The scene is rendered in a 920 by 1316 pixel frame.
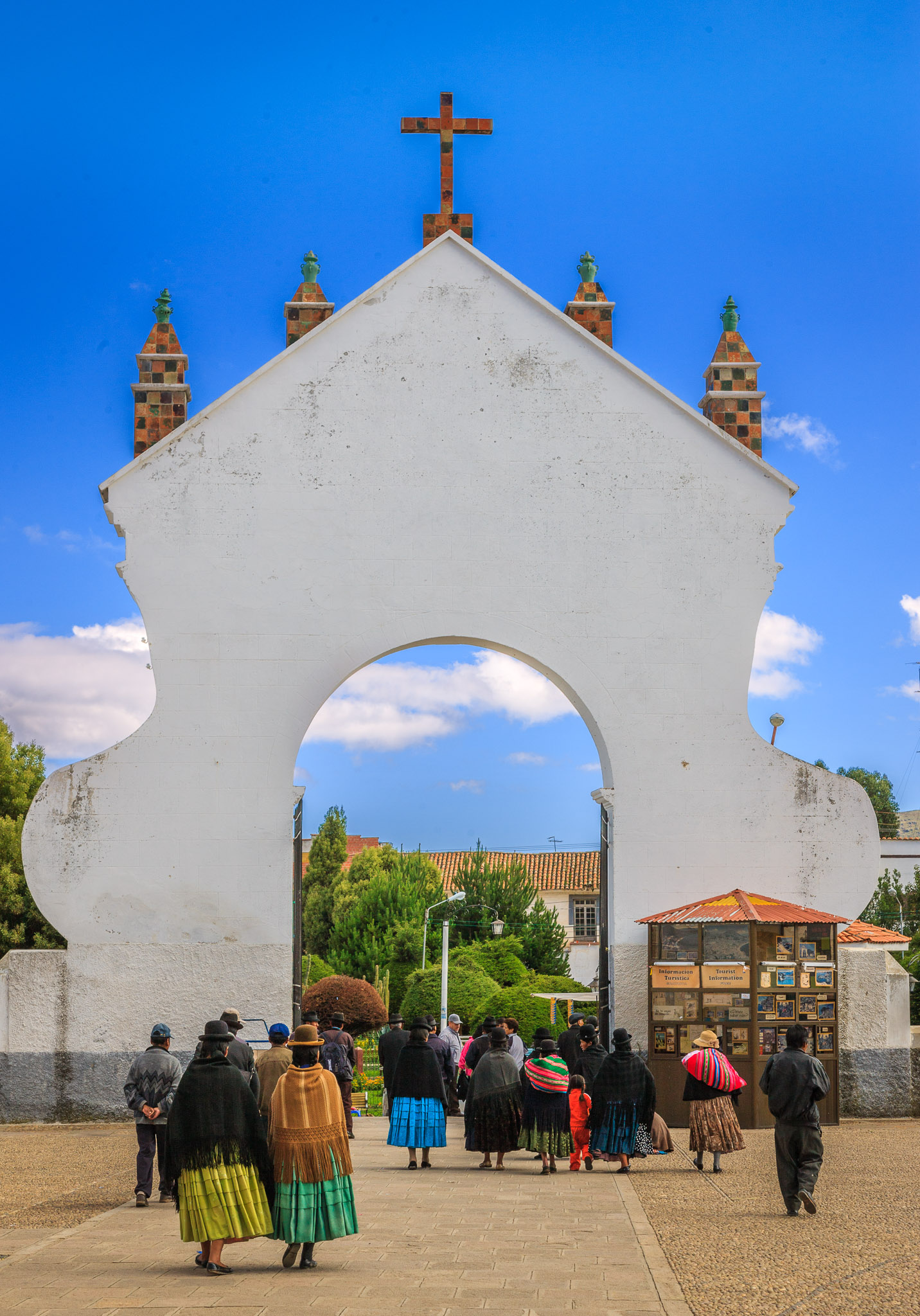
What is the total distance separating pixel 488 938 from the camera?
45.2 metres

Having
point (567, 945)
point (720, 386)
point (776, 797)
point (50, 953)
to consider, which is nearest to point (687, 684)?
point (776, 797)

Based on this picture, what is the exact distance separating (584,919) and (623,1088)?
46654 mm

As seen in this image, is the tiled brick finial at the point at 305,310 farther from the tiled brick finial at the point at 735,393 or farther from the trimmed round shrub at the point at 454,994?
the trimmed round shrub at the point at 454,994

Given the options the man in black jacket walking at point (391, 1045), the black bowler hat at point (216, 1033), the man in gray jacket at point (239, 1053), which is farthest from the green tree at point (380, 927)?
the black bowler hat at point (216, 1033)

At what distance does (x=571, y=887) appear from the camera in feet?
197

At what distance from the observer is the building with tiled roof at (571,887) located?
53719 millimetres

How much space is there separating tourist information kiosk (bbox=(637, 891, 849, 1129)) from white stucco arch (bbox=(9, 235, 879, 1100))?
1.08 meters

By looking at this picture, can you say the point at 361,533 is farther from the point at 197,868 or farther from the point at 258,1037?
the point at 258,1037

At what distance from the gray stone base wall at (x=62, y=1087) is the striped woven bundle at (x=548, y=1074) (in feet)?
15.4

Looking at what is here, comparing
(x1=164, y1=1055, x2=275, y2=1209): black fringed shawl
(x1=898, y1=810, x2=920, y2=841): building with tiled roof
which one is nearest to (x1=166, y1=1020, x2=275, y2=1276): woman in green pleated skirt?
(x1=164, y1=1055, x2=275, y2=1209): black fringed shawl

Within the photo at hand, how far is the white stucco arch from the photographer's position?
16094mm

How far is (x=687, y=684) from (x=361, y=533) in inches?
177

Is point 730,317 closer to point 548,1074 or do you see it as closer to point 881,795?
point 548,1074

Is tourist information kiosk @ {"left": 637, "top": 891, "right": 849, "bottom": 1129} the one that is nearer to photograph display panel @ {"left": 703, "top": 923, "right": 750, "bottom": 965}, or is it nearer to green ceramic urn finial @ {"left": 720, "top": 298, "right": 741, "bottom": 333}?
photograph display panel @ {"left": 703, "top": 923, "right": 750, "bottom": 965}
